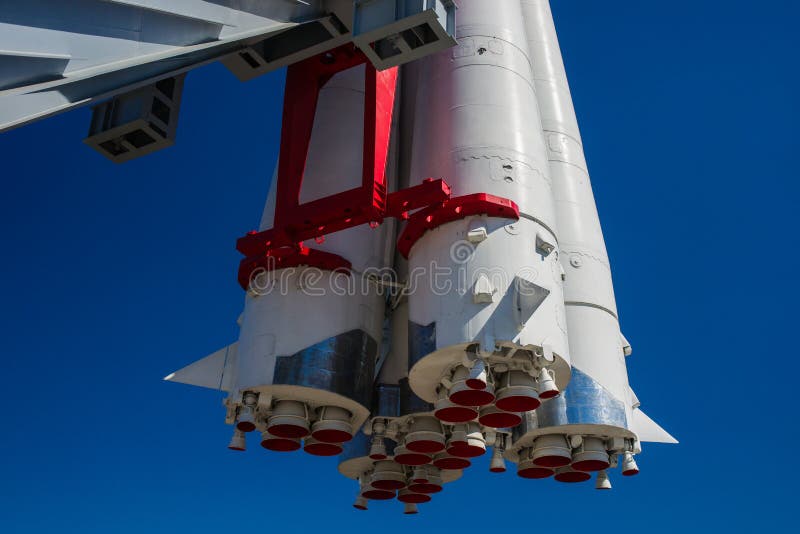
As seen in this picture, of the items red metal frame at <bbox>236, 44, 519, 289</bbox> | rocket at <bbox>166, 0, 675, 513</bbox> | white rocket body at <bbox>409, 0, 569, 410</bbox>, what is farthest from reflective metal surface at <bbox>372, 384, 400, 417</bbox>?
red metal frame at <bbox>236, 44, 519, 289</bbox>

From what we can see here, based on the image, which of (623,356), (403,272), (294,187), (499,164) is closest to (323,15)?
(294,187)

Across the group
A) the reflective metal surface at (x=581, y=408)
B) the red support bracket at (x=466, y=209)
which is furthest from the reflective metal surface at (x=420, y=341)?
the reflective metal surface at (x=581, y=408)

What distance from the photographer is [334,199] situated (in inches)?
502

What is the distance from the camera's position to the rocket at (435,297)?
11781 mm

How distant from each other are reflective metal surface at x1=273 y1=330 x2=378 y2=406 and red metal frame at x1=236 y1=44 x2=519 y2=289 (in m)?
1.31

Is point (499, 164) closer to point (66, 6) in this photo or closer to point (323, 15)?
point (323, 15)

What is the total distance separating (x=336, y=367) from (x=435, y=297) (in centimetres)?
207

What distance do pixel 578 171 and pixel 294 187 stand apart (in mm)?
5728

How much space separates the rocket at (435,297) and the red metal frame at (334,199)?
0.10ft

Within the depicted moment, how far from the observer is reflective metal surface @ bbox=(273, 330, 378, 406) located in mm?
12625

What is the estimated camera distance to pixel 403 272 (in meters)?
15.0

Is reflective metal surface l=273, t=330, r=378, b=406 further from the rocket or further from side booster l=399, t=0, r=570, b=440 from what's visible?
side booster l=399, t=0, r=570, b=440

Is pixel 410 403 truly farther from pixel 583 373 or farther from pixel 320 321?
pixel 583 373

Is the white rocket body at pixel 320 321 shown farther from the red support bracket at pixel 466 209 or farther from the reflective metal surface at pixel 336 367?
the red support bracket at pixel 466 209
